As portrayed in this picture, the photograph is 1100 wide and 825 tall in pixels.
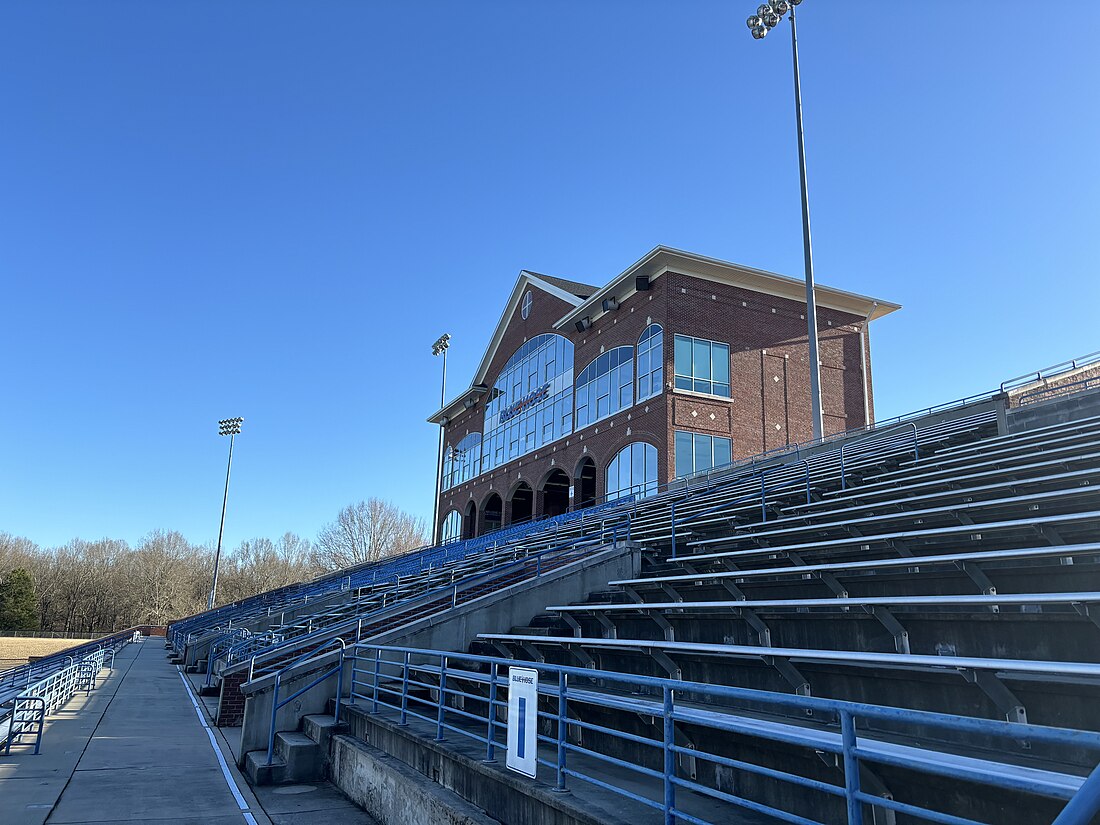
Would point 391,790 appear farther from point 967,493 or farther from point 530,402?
point 530,402

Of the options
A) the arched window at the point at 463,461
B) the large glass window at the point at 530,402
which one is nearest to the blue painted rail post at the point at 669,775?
the large glass window at the point at 530,402

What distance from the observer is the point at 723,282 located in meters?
31.1

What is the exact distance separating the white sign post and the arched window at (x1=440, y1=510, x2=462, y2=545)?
4271cm

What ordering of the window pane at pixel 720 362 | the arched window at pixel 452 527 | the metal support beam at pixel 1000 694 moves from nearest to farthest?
the metal support beam at pixel 1000 694
the window pane at pixel 720 362
the arched window at pixel 452 527

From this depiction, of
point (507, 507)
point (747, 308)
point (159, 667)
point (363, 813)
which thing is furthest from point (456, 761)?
point (507, 507)

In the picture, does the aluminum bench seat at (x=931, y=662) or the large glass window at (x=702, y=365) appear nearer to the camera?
the aluminum bench seat at (x=931, y=662)

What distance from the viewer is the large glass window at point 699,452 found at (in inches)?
1126

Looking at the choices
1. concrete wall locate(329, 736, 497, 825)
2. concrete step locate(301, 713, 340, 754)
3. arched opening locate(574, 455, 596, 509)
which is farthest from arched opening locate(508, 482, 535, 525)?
concrete wall locate(329, 736, 497, 825)

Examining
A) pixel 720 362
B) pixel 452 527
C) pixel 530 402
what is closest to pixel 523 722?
pixel 720 362

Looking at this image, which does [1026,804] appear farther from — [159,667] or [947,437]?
[159,667]

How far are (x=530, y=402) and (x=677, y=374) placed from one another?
1212 cm

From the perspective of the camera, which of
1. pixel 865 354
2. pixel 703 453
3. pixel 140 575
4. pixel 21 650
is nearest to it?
A: pixel 703 453

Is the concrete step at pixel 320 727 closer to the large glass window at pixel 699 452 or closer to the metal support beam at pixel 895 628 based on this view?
the metal support beam at pixel 895 628

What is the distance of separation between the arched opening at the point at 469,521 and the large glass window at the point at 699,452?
2065cm
